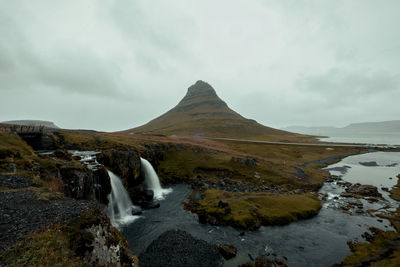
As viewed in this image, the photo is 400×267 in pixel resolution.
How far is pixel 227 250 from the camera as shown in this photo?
72.9 feet

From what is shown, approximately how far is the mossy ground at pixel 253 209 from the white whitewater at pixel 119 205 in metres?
12.3

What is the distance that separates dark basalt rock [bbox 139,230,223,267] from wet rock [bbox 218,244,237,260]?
598 millimetres

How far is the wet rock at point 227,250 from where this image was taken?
21781mm

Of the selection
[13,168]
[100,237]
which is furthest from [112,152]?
[100,237]

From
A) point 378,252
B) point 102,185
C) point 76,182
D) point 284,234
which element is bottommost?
point 284,234

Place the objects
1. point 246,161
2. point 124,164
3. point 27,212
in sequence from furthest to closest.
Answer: point 246,161 < point 124,164 < point 27,212

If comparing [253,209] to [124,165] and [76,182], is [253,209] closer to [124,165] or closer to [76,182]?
[76,182]

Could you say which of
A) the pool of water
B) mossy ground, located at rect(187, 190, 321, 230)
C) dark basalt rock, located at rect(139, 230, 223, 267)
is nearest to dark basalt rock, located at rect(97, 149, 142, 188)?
the pool of water

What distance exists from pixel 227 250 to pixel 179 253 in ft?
20.9

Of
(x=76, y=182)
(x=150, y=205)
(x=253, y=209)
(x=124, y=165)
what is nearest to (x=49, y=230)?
(x=76, y=182)

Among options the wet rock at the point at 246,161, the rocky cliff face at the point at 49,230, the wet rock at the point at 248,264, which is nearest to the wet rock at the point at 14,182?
the rocky cliff face at the point at 49,230

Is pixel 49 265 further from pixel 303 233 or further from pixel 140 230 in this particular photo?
pixel 303 233

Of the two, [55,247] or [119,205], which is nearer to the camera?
[55,247]

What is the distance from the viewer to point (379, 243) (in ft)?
76.7
